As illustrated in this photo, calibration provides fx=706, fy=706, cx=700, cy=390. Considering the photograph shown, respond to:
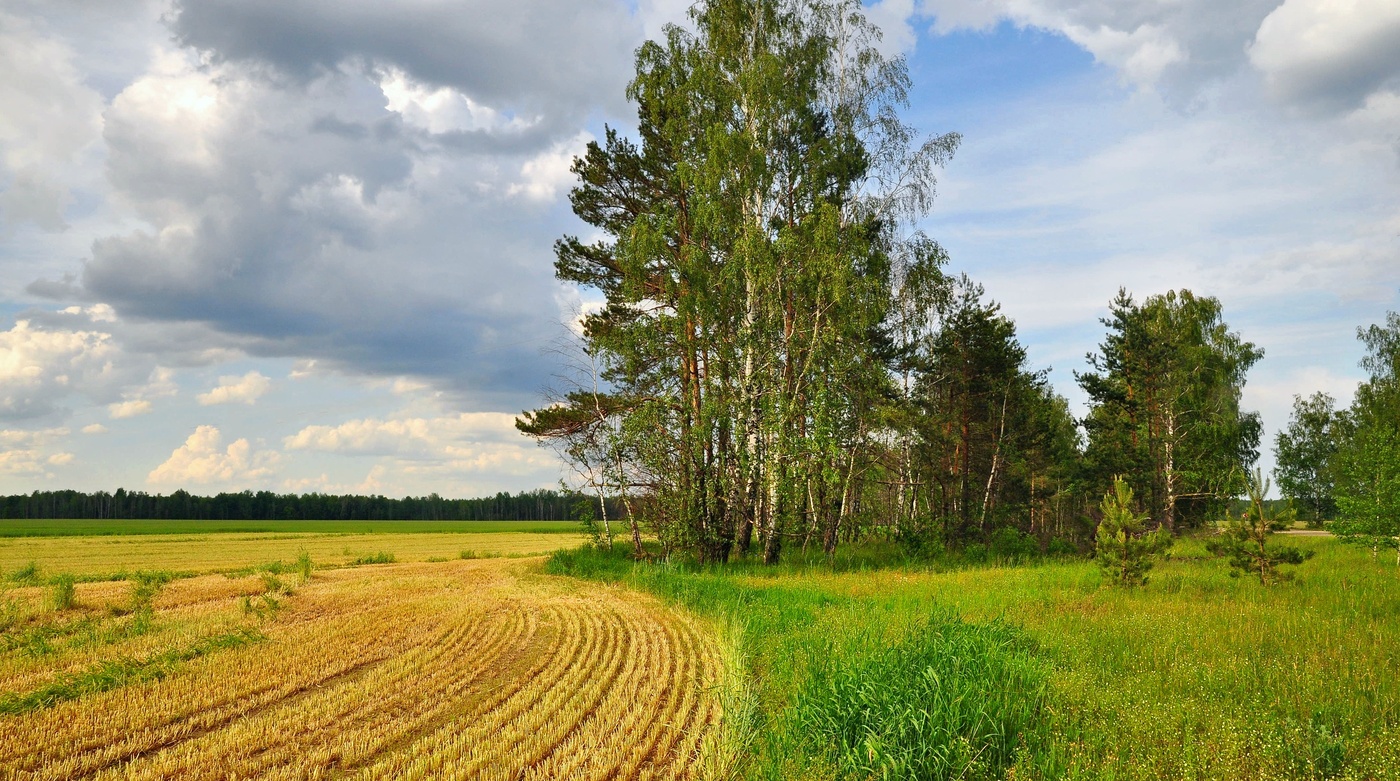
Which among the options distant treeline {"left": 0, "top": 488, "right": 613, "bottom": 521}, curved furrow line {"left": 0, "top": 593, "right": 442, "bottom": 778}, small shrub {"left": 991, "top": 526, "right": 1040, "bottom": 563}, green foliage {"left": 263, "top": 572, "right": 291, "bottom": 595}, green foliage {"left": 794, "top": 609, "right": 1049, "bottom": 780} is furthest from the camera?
distant treeline {"left": 0, "top": 488, "right": 613, "bottom": 521}

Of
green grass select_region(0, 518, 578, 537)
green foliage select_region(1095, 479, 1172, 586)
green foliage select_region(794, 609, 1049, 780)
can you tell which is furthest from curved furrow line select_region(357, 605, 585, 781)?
green grass select_region(0, 518, 578, 537)

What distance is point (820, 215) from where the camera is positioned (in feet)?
65.3

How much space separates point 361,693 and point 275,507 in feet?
478

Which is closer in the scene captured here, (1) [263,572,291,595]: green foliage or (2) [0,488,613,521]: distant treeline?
(1) [263,572,291,595]: green foliage

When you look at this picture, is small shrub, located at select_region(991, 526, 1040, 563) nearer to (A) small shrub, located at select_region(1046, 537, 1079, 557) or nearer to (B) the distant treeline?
(A) small shrub, located at select_region(1046, 537, 1079, 557)

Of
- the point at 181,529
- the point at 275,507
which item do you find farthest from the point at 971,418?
the point at 275,507

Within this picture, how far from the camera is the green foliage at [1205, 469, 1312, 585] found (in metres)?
13.1

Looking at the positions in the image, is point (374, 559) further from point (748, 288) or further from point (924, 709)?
point (924, 709)

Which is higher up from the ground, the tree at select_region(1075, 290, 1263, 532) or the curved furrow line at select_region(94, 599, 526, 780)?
the tree at select_region(1075, 290, 1263, 532)

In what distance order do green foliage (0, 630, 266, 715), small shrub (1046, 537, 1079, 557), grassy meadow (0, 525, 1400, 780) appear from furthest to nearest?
small shrub (1046, 537, 1079, 557), green foliage (0, 630, 266, 715), grassy meadow (0, 525, 1400, 780)

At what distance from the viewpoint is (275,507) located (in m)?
130

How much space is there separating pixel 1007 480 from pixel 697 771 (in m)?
34.5

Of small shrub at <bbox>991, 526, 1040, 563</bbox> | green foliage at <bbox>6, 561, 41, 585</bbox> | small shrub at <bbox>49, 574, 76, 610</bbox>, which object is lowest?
small shrub at <bbox>991, 526, 1040, 563</bbox>

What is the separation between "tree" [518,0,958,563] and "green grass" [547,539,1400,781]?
7434 mm
